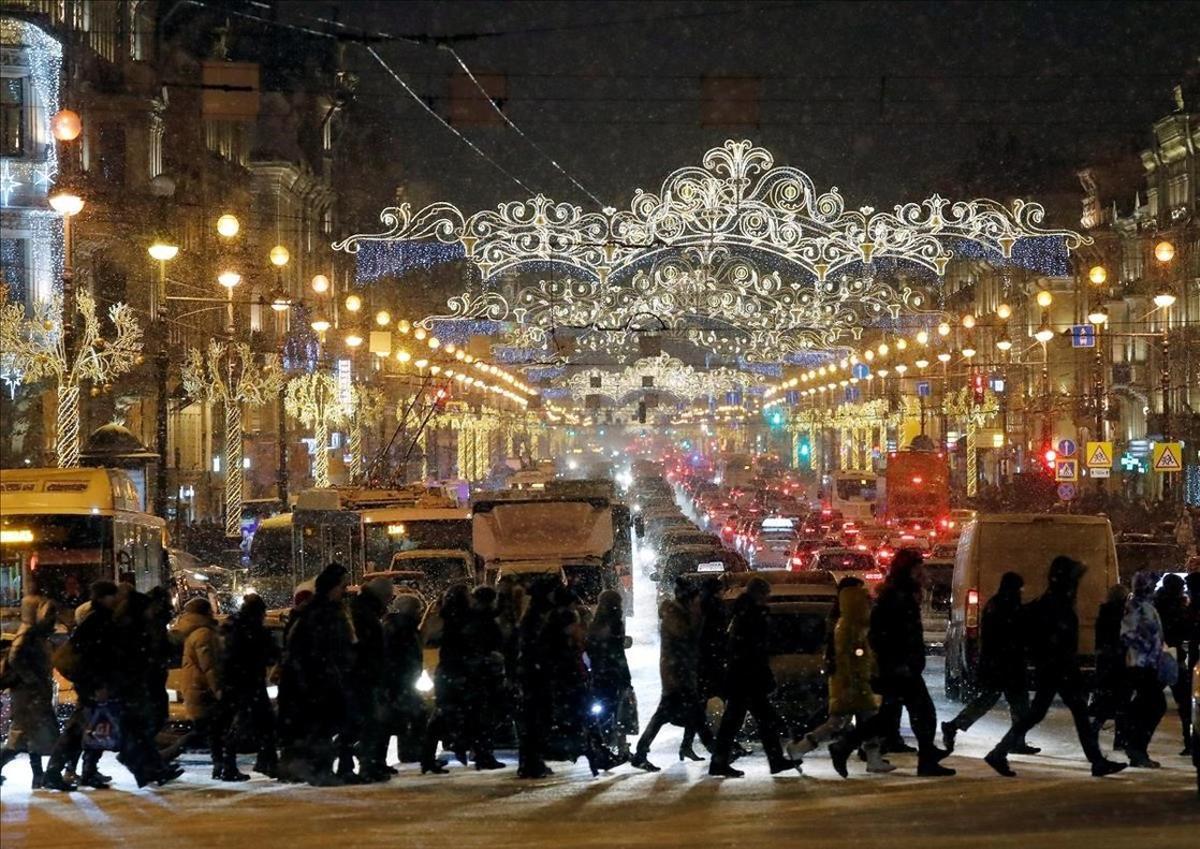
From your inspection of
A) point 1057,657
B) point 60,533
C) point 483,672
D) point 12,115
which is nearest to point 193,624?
point 483,672

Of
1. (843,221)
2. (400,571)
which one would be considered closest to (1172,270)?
(843,221)

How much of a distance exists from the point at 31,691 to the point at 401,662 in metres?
3.00

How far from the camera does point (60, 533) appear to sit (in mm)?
24891

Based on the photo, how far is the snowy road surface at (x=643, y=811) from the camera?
11.9m

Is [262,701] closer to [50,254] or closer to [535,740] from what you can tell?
[535,740]

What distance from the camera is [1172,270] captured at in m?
75.5

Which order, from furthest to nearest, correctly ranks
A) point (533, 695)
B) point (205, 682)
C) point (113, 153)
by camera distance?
point (113, 153) < point (205, 682) < point (533, 695)

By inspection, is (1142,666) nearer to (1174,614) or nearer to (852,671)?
(1174,614)

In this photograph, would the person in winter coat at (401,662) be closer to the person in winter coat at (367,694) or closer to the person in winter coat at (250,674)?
the person in winter coat at (367,694)

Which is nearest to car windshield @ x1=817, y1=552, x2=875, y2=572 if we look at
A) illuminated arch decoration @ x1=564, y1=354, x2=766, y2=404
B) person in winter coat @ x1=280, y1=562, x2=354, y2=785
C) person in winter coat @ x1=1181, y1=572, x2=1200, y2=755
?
person in winter coat @ x1=1181, y1=572, x2=1200, y2=755

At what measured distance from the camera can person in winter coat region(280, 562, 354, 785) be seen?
582 inches

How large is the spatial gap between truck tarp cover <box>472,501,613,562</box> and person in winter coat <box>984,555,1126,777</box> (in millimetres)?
17129

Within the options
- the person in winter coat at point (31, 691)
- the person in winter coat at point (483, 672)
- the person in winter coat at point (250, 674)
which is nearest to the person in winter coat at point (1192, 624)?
the person in winter coat at point (483, 672)

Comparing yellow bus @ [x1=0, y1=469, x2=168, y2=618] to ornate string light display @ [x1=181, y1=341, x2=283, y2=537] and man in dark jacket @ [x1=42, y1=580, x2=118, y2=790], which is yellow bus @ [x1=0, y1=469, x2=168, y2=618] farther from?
ornate string light display @ [x1=181, y1=341, x2=283, y2=537]
